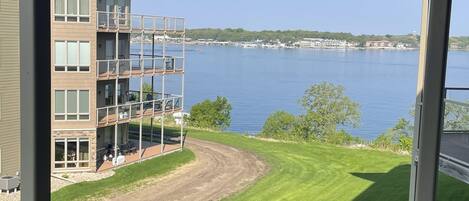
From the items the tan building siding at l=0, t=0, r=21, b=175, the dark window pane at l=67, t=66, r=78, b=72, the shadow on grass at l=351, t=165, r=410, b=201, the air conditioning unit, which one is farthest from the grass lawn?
the tan building siding at l=0, t=0, r=21, b=175

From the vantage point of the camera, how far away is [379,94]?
10.7 meters

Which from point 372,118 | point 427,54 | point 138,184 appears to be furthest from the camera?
point 372,118

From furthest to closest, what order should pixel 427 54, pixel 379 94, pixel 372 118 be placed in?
pixel 379 94, pixel 372 118, pixel 427 54

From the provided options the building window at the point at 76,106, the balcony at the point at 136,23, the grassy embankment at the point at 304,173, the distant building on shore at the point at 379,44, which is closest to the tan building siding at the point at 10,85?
the grassy embankment at the point at 304,173

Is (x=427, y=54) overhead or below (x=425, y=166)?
overhead

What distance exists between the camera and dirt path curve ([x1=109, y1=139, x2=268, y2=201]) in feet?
17.8

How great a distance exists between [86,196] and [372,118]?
6.16 metres

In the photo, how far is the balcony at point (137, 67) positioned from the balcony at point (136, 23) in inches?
14.9

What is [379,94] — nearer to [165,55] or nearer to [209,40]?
[165,55]

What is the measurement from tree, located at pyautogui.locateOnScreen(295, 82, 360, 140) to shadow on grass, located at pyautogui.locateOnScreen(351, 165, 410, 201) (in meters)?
2.34

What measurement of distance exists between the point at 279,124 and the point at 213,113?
4.09ft

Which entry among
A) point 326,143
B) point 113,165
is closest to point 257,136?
point 326,143

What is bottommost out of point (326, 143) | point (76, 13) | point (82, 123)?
point (326, 143)

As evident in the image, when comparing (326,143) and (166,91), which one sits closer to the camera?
(166,91)
